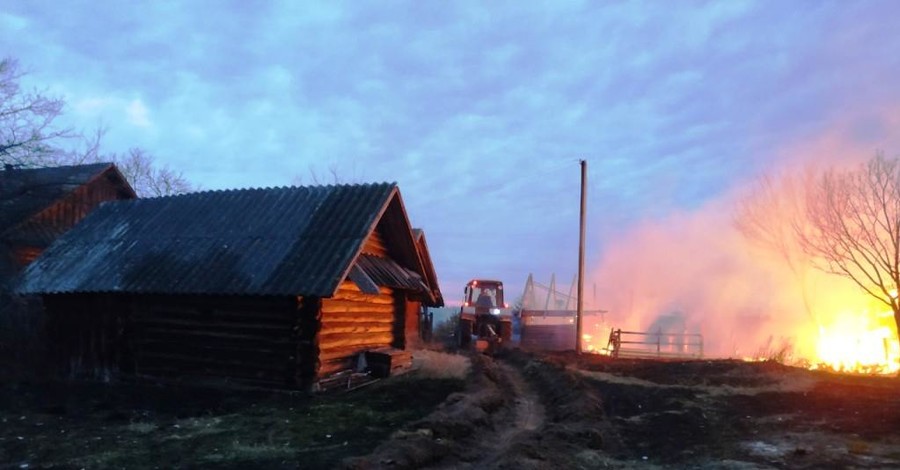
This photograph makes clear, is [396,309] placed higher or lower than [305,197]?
lower

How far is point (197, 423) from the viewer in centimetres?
1219

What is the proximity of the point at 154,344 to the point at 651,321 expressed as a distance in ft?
186

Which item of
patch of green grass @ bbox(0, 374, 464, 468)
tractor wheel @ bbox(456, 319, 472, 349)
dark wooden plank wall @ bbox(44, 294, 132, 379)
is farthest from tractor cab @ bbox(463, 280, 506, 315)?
dark wooden plank wall @ bbox(44, 294, 132, 379)

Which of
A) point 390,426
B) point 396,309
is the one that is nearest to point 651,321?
point 396,309

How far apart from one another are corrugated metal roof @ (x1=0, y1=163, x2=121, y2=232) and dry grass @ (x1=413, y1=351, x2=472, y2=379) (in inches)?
630

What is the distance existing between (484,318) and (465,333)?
1736mm

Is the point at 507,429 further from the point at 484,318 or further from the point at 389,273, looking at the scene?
the point at 484,318

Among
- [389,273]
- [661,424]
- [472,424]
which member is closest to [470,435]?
[472,424]

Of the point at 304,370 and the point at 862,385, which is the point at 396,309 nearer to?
the point at 304,370

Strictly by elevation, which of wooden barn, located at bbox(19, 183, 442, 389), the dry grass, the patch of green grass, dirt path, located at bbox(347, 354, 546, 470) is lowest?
the patch of green grass

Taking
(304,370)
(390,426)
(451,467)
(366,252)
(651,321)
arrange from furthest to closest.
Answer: (651,321) < (366,252) < (304,370) < (390,426) < (451,467)

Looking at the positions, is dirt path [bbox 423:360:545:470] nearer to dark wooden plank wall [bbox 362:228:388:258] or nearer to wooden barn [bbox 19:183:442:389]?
wooden barn [bbox 19:183:442:389]

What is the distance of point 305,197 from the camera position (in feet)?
60.8

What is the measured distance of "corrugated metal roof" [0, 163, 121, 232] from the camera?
2525 centimetres
